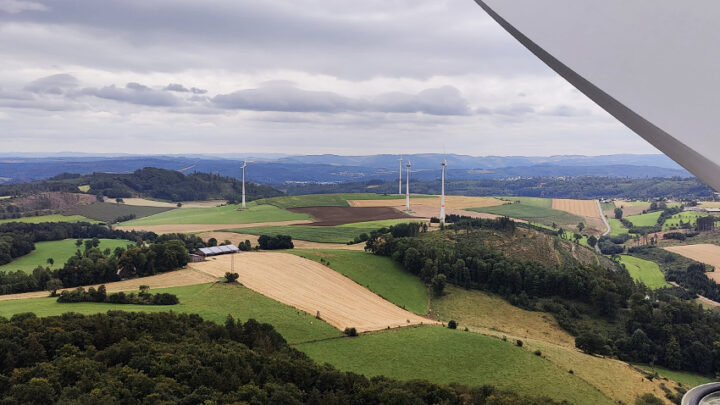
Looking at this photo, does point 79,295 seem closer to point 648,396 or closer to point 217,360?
point 217,360

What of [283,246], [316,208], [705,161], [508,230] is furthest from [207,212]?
[705,161]

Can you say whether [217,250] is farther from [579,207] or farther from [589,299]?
[579,207]

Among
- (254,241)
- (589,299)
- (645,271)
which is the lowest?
(645,271)

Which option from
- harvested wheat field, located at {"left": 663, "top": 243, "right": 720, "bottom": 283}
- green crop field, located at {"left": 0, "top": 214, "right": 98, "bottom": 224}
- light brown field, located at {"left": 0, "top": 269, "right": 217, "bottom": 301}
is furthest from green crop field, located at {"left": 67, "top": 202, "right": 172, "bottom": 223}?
harvested wheat field, located at {"left": 663, "top": 243, "right": 720, "bottom": 283}

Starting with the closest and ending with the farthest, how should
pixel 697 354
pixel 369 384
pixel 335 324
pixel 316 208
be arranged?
1. pixel 369 384
2. pixel 335 324
3. pixel 697 354
4. pixel 316 208

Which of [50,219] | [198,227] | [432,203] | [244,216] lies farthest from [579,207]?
[50,219]

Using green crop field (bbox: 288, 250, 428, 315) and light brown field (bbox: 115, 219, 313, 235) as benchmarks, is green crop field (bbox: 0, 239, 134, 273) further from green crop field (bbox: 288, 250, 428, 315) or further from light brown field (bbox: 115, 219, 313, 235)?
green crop field (bbox: 288, 250, 428, 315)
